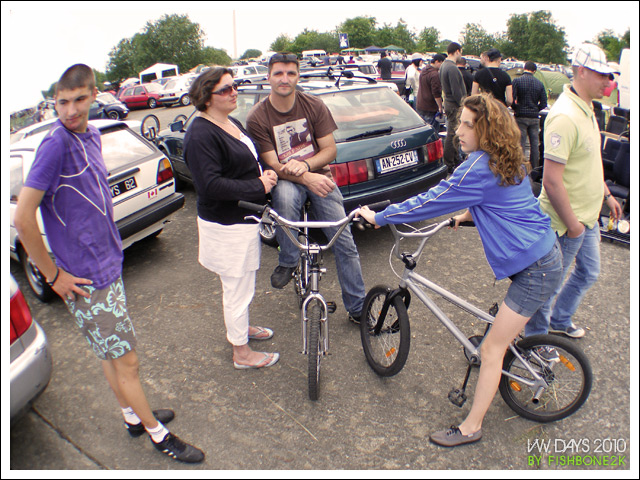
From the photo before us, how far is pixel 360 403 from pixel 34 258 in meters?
1.97

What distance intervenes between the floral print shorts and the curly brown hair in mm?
1959

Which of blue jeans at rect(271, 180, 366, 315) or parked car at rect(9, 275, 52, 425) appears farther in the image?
blue jeans at rect(271, 180, 366, 315)

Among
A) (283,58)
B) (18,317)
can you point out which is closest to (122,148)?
(283,58)

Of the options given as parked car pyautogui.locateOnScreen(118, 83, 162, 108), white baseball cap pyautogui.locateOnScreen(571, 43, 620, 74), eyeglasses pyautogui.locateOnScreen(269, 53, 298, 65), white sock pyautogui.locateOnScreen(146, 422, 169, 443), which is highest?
parked car pyautogui.locateOnScreen(118, 83, 162, 108)

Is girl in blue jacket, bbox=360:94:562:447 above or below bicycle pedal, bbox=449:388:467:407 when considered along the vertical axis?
above

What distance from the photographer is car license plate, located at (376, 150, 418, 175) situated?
4.53 m

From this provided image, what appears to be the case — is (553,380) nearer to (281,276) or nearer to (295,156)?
(281,276)

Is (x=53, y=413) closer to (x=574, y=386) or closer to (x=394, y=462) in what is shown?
→ (x=394, y=462)

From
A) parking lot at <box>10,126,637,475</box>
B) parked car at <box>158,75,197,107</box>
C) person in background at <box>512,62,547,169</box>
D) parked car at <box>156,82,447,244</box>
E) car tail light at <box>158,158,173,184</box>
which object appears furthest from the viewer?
parked car at <box>158,75,197,107</box>

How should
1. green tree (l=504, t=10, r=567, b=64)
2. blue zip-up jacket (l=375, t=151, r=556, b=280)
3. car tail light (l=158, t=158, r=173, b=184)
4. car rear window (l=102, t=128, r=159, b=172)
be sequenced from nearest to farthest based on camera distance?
1. blue zip-up jacket (l=375, t=151, r=556, b=280)
2. car rear window (l=102, t=128, r=159, b=172)
3. car tail light (l=158, t=158, r=173, b=184)
4. green tree (l=504, t=10, r=567, b=64)

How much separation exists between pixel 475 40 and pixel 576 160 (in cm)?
8973

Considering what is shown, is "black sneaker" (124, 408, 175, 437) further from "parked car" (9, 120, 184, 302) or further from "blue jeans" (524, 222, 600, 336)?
"blue jeans" (524, 222, 600, 336)

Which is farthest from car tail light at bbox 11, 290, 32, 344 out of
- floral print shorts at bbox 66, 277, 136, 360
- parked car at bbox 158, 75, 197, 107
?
parked car at bbox 158, 75, 197, 107

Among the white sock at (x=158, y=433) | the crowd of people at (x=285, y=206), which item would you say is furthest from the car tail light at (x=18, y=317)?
the white sock at (x=158, y=433)
